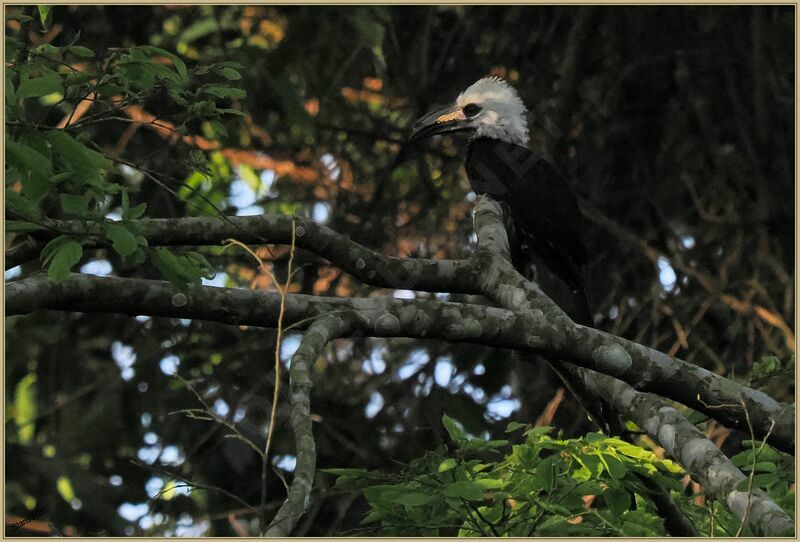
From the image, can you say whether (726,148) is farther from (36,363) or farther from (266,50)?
(36,363)

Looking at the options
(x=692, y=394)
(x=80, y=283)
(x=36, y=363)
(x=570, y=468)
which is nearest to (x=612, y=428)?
(x=692, y=394)

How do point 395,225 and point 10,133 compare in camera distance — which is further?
point 395,225

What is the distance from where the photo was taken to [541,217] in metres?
5.52

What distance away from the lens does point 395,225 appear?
690 cm

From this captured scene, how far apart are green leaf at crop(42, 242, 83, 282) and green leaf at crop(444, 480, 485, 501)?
39.1 inches

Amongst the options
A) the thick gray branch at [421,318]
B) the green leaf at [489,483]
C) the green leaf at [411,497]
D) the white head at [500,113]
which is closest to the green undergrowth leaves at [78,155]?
the thick gray branch at [421,318]

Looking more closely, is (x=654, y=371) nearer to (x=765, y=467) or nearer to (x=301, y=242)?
(x=765, y=467)

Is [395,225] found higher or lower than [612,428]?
lower

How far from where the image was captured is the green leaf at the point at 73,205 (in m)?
2.44

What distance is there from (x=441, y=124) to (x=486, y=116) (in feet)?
0.86

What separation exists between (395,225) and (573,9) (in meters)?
1.81

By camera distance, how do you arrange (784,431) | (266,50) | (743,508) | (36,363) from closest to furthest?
1. (743,508)
2. (784,431)
3. (266,50)
4. (36,363)

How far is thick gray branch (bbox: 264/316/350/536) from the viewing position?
2086mm

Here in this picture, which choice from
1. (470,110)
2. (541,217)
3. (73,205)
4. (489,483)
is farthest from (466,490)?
(470,110)
